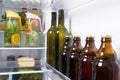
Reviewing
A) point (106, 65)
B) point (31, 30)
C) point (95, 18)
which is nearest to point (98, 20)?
point (95, 18)

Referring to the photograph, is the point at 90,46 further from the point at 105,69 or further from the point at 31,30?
the point at 31,30

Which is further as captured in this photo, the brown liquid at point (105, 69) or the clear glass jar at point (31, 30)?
the clear glass jar at point (31, 30)

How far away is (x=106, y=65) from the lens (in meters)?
0.47

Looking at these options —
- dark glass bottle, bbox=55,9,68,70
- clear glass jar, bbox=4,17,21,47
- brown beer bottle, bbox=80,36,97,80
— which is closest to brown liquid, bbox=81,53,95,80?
brown beer bottle, bbox=80,36,97,80

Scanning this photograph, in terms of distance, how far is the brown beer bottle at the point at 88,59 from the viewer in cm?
57

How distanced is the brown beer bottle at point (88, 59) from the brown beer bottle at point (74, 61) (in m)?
0.06

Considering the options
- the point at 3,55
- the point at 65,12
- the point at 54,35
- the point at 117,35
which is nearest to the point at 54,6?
the point at 65,12

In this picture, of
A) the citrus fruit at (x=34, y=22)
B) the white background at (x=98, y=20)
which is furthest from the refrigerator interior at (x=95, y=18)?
the citrus fruit at (x=34, y=22)

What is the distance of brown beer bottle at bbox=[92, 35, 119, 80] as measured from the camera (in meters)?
0.47

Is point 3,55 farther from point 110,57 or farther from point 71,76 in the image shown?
point 110,57

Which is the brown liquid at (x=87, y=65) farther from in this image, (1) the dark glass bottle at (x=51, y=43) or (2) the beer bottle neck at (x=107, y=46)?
(1) the dark glass bottle at (x=51, y=43)

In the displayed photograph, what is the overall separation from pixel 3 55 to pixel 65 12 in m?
1.23

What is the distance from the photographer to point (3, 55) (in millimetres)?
2041

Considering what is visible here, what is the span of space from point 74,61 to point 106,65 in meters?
0.22
